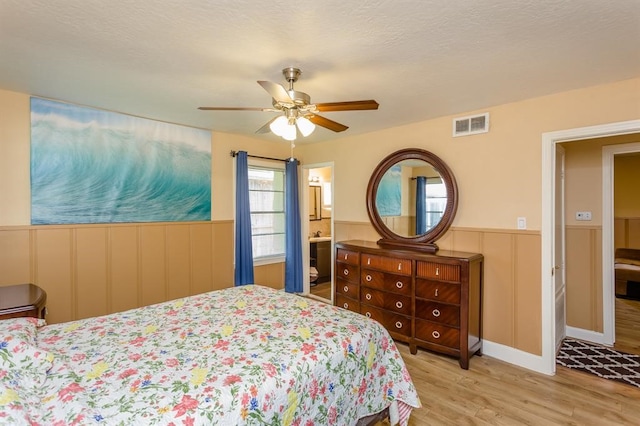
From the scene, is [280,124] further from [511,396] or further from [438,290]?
[511,396]

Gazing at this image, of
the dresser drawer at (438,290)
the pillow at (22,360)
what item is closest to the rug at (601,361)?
the dresser drawer at (438,290)

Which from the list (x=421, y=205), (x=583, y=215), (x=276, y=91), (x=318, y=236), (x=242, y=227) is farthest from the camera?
(x=318, y=236)

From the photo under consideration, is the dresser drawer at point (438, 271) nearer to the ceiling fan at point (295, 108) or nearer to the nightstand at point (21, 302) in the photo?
the ceiling fan at point (295, 108)

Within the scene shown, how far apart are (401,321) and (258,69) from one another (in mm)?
2685

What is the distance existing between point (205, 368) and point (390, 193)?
2.97 m

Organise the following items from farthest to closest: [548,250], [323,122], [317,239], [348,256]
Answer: [317,239], [348,256], [548,250], [323,122]

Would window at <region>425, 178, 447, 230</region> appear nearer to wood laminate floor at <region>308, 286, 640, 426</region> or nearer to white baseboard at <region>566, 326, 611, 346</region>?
wood laminate floor at <region>308, 286, 640, 426</region>

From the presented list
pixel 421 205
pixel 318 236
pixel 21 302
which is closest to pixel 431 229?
pixel 421 205

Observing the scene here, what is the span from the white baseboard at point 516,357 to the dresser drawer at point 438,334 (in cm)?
48

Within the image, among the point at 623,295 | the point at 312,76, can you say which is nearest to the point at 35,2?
the point at 312,76

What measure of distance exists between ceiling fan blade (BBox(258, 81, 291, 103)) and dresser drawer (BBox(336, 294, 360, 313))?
8.28 ft

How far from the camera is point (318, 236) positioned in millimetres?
6328

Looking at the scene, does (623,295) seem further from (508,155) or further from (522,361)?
(508,155)

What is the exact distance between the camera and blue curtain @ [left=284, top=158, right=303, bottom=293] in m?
4.87
